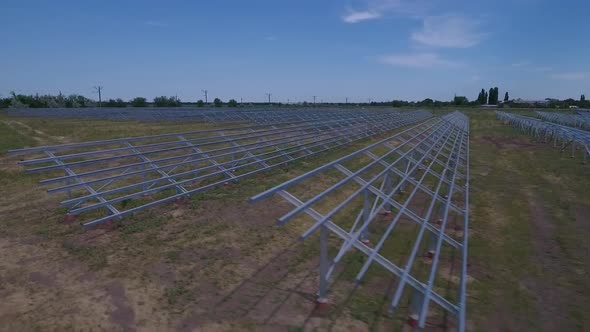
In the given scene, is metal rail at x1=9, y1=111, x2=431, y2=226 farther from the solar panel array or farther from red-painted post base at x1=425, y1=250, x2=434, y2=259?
the solar panel array

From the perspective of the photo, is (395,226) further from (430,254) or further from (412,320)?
(412,320)

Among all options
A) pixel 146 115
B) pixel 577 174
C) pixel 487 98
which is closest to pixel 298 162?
pixel 577 174

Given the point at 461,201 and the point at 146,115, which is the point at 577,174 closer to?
the point at 461,201

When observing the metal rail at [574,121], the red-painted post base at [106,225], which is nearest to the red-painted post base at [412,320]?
the red-painted post base at [106,225]

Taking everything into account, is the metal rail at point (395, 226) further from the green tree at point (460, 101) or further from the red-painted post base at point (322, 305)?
the green tree at point (460, 101)

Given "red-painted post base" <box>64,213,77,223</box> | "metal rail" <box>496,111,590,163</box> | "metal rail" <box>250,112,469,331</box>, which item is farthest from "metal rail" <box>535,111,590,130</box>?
"red-painted post base" <box>64,213,77,223</box>

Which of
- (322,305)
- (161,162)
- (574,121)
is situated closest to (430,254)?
(322,305)
